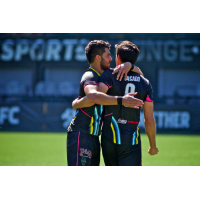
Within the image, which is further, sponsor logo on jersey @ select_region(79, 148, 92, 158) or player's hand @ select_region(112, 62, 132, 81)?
sponsor logo on jersey @ select_region(79, 148, 92, 158)

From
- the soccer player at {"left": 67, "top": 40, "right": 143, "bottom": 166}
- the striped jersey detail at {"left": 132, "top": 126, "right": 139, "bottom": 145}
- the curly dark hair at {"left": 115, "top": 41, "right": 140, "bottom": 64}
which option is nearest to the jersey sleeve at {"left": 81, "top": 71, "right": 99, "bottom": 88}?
the soccer player at {"left": 67, "top": 40, "right": 143, "bottom": 166}

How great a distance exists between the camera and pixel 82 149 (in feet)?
10.00

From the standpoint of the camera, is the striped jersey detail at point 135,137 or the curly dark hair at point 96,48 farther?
the curly dark hair at point 96,48

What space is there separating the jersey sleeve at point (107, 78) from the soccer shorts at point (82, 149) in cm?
66

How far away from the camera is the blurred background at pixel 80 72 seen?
1441 cm

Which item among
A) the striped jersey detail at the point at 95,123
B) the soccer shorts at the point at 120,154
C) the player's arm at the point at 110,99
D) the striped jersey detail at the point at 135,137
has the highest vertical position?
the player's arm at the point at 110,99

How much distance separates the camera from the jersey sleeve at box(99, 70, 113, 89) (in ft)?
9.59

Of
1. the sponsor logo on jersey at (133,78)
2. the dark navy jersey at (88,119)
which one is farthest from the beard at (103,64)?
the sponsor logo on jersey at (133,78)

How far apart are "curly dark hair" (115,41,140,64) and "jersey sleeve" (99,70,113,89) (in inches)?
11.9

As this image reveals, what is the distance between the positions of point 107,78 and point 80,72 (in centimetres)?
1531

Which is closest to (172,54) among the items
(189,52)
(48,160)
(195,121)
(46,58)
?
(189,52)

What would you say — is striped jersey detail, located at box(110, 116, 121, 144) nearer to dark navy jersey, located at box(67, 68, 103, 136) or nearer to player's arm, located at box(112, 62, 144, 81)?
dark navy jersey, located at box(67, 68, 103, 136)

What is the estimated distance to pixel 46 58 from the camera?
53.7 feet

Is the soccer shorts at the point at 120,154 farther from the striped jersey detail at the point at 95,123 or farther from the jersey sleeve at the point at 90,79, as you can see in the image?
the jersey sleeve at the point at 90,79
